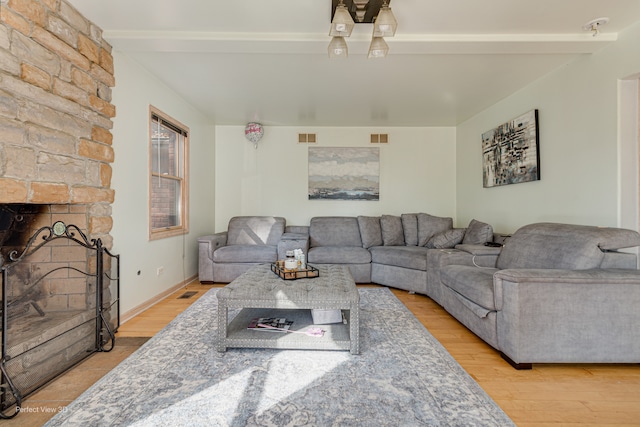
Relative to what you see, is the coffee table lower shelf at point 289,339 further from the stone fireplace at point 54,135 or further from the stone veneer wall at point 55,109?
the stone veneer wall at point 55,109

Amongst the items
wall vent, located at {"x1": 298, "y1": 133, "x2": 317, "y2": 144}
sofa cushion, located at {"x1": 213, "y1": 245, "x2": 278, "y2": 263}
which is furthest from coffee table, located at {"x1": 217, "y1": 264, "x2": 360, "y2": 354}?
wall vent, located at {"x1": 298, "y1": 133, "x2": 317, "y2": 144}

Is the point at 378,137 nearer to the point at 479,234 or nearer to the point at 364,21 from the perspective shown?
the point at 479,234

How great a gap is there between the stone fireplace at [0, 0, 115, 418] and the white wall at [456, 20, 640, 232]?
161 inches

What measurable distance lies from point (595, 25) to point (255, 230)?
4.16 m

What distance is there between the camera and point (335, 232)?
4465 mm

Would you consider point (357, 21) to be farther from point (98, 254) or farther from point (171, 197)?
point (171, 197)

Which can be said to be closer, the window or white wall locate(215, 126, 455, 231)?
Result: the window

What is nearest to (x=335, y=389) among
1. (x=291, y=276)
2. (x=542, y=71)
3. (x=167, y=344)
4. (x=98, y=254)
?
(x=291, y=276)

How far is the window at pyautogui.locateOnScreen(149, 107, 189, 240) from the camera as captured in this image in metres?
3.19

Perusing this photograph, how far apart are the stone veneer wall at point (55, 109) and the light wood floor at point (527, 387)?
994mm

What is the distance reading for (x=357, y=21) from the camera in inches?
84.0

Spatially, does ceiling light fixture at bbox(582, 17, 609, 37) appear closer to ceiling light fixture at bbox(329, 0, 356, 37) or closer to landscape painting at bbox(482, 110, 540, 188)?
landscape painting at bbox(482, 110, 540, 188)

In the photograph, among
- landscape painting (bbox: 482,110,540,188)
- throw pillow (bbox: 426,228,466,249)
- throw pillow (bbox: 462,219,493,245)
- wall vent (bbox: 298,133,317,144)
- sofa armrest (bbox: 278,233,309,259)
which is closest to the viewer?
landscape painting (bbox: 482,110,540,188)

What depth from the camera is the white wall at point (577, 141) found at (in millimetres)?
2352
